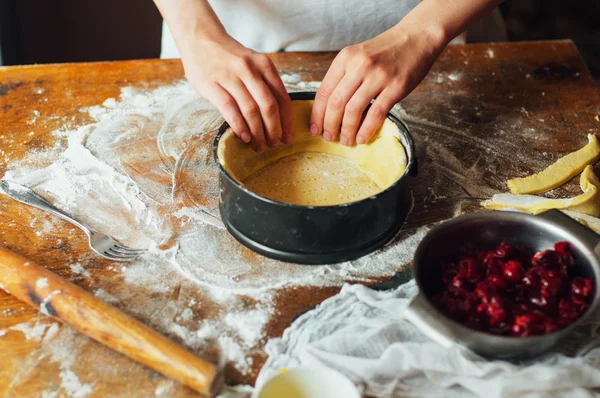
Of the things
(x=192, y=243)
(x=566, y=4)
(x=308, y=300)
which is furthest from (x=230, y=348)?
(x=566, y=4)

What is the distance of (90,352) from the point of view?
3.52 feet

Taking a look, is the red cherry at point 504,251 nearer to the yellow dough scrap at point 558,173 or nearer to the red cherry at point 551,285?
the red cherry at point 551,285

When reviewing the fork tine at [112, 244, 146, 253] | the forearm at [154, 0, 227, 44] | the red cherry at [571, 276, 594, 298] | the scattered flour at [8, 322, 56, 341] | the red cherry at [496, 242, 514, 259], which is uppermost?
the forearm at [154, 0, 227, 44]

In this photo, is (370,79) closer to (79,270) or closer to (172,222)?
(172,222)

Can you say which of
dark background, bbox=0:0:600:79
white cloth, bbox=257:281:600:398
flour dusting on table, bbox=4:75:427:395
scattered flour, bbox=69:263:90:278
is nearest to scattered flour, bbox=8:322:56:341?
flour dusting on table, bbox=4:75:427:395

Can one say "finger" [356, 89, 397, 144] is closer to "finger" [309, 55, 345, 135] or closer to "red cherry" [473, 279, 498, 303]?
"finger" [309, 55, 345, 135]

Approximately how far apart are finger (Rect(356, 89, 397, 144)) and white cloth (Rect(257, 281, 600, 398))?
0.43 m

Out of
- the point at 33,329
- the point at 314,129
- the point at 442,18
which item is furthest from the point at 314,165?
the point at 33,329

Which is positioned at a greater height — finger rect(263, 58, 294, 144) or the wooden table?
finger rect(263, 58, 294, 144)

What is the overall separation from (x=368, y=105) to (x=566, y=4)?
3.22 m

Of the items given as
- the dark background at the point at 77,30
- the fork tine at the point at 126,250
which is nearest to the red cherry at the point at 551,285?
the fork tine at the point at 126,250

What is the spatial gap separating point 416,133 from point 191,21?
63cm

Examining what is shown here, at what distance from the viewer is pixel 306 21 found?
5.80ft

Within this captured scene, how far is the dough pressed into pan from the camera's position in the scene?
1363mm
